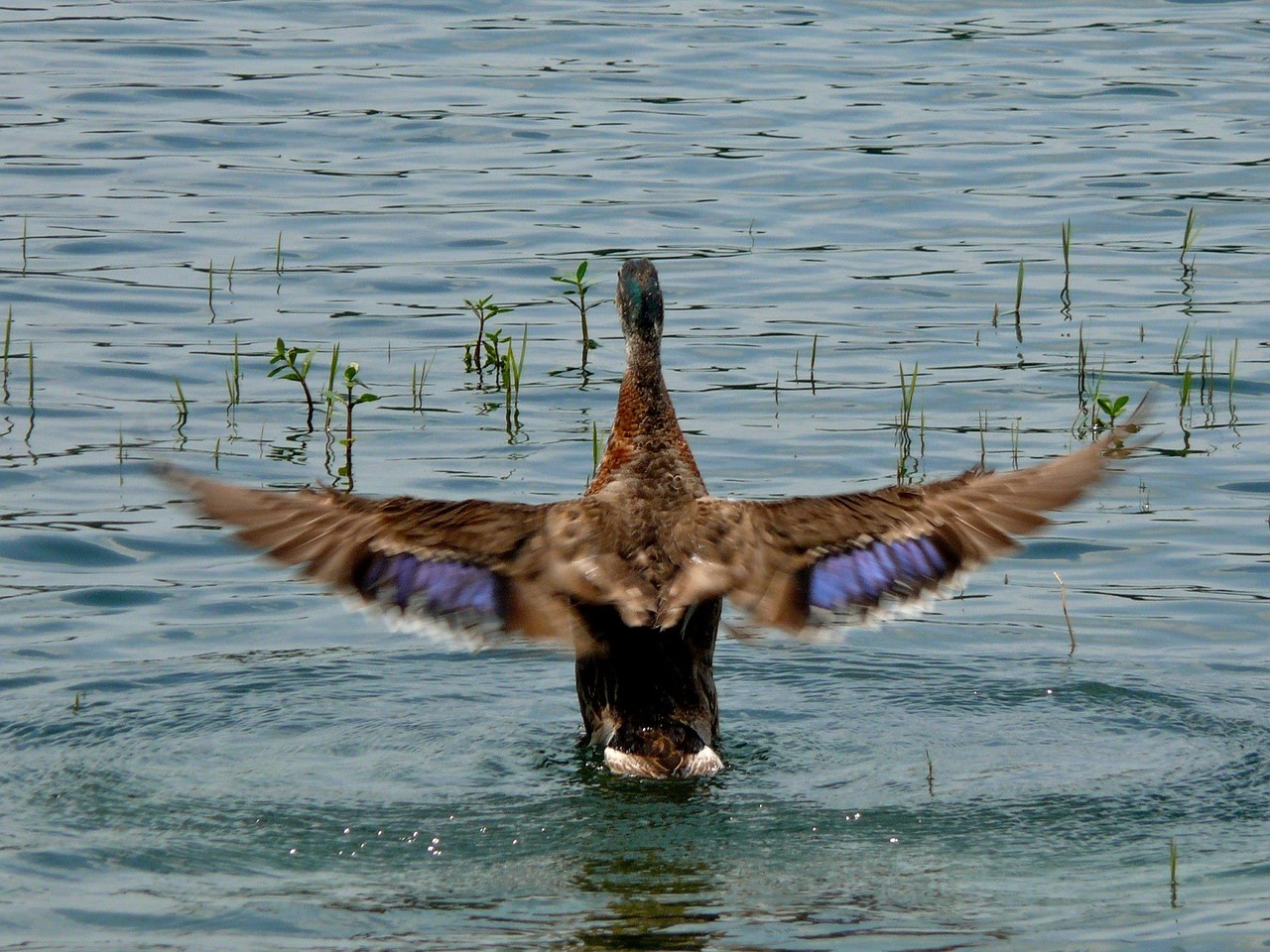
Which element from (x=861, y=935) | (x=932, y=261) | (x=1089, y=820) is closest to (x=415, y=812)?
(x=861, y=935)

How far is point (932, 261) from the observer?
494 inches

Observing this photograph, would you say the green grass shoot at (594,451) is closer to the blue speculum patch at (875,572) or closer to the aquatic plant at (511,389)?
the aquatic plant at (511,389)

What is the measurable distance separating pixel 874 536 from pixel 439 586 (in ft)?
4.19

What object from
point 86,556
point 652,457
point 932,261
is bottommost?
point 86,556

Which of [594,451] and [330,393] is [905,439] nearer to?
[594,451]

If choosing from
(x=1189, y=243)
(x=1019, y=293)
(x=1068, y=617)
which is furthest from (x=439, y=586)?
(x=1189, y=243)

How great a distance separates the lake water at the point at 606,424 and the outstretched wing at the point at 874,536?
2.17 ft

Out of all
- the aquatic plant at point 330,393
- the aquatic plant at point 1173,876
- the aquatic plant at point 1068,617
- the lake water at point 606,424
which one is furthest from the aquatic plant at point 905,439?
the aquatic plant at point 1173,876

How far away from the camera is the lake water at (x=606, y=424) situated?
19.4 ft

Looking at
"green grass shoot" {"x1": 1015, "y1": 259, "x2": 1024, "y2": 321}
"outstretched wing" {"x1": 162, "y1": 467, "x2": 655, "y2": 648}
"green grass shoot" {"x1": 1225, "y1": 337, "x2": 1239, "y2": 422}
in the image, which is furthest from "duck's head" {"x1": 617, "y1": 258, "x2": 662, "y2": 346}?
"green grass shoot" {"x1": 1015, "y1": 259, "x2": 1024, "y2": 321}

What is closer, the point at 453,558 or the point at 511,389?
the point at 453,558

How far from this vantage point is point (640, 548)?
6.24m

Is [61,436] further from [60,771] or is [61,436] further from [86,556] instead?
[60,771]

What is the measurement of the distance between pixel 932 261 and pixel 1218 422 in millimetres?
2829
